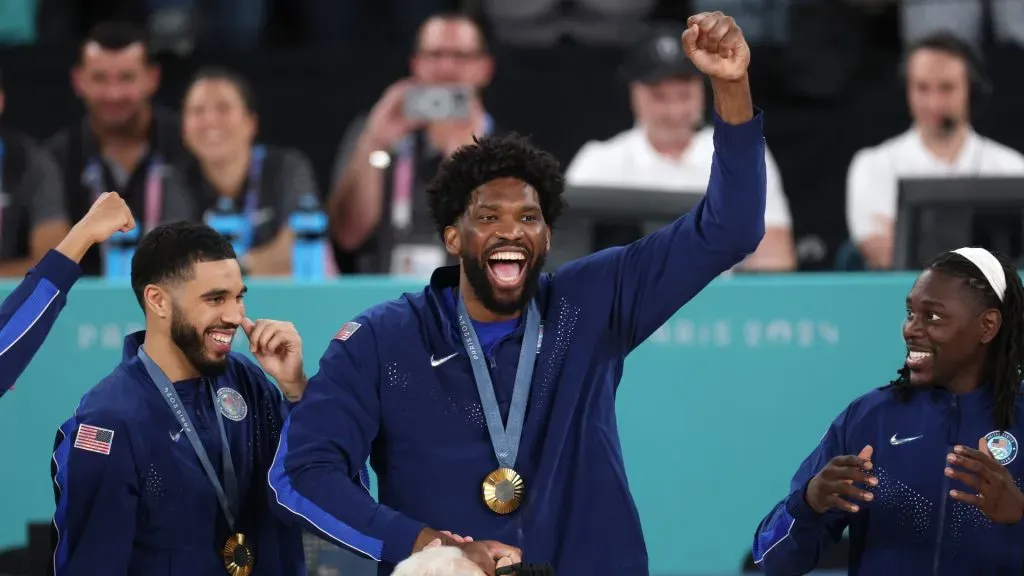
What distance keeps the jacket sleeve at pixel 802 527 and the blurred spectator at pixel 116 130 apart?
4.87 metres

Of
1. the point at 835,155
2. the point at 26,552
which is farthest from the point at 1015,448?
the point at 835,155

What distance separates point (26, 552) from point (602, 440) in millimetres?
2950

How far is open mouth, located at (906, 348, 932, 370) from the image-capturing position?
425 centimetres

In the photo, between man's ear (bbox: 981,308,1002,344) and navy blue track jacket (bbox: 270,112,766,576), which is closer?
navy blue track jacket (bbox: 270,112,766,576)

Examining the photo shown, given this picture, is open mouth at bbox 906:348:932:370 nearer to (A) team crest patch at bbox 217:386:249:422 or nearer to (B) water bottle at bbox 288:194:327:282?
(A) team crest patch at bbox 217:386:249:422

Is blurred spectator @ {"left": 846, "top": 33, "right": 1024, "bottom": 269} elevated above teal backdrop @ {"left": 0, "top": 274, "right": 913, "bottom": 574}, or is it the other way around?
blurred spectator @ {"left": 846, "top": 33, "right": 1024, "bottom": 269}

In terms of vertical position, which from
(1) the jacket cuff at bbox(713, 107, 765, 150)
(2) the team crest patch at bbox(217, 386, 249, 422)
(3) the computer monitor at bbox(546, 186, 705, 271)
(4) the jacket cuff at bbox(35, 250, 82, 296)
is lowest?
(2) the team crest patch at bbox(217, 386, 249, 422)

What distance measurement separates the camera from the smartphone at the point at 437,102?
8.18 metres

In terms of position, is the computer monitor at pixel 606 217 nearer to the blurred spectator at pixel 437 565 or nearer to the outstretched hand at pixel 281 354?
the outstretched hand at pixel 281 354

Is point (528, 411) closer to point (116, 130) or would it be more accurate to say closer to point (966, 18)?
point (116, 130)

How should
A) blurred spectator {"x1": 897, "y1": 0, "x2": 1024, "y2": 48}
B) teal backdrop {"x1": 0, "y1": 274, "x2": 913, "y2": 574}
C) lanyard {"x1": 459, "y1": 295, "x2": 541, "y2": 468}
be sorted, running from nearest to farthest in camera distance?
lanyard {"x1": 459, "y1": 295, "x2": 541, "y2": 468}, teal backdrop {"x1": 0, "y1": 274, "x2": 913, "y2": 574}, blurred spectator {"x1": 897, "y1": 0, "x2": 1024, "y2": 48}

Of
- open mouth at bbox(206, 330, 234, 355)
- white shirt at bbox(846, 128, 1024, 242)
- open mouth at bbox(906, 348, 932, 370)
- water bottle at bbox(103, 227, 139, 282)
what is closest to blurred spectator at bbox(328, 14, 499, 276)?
water bottle at bbox(103, 227, 139, 282)

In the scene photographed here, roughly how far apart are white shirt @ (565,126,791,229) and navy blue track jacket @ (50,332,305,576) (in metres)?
3.85

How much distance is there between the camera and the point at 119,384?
172 inches
